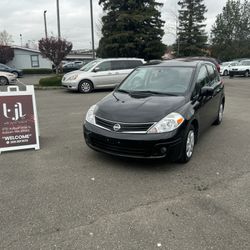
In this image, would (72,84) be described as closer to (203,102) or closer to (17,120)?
(17,120)

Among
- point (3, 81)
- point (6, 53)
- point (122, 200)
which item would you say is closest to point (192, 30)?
point (6, 53)

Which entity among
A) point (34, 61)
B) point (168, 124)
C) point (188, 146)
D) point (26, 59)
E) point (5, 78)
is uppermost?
point (26, 59)

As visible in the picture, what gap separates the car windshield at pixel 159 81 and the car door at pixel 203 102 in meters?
0.24

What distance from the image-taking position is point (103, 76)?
13203mm

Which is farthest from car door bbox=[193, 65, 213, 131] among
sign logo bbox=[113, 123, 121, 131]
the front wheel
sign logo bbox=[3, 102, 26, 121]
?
sign logo bbox=[3, 102, 26, 121]

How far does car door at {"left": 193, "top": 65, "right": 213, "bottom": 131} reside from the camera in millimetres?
4781

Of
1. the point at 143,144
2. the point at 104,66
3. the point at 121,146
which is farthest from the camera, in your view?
the point at 104,66

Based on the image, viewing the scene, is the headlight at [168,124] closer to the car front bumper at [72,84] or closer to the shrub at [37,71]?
the car front bumper at [72,84]

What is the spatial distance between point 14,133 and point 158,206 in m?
3.20

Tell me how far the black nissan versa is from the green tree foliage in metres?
43.6

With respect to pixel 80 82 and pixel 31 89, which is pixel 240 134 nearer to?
pixel 31 89

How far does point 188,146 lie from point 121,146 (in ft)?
3.84

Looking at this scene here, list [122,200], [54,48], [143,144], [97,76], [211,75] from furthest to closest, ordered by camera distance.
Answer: [54,48] < [97,76] < [211,75] < [143,144] < [122,200]

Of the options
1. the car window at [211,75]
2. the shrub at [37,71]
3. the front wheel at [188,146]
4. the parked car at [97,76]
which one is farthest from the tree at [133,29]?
the front wheel at [188,146]
